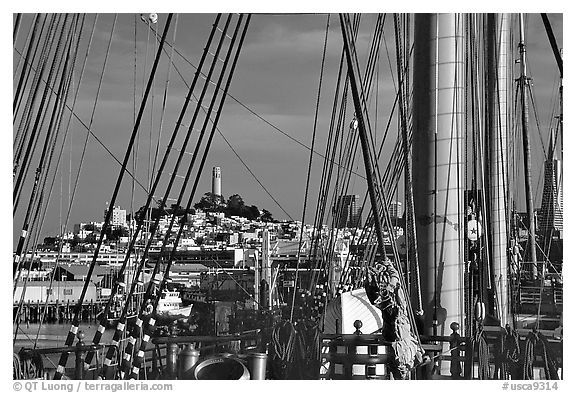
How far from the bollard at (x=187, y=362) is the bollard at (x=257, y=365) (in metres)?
0.31

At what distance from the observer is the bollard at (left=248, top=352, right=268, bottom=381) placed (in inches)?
180

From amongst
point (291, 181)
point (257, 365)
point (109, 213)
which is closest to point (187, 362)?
point (257, 365)

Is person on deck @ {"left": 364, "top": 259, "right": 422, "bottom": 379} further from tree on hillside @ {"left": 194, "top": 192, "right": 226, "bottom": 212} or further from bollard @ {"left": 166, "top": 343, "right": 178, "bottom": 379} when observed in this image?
tree on hillside @ {"left": 194, "top": 192, "right": 226, "bottom": 212}

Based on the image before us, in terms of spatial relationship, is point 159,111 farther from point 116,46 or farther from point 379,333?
point 379,333

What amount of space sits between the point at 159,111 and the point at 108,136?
39 centimetres

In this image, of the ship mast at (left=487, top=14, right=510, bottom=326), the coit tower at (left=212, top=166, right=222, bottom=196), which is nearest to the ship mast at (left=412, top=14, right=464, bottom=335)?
the ship mast at (left=487, top=14, right=510, bottom=326)

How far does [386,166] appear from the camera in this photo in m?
6.11

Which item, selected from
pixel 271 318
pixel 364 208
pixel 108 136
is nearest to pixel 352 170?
pixel 364 208

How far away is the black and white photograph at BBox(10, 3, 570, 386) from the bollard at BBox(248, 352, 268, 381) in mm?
17

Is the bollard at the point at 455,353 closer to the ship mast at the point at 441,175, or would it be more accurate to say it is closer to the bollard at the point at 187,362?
the ship mast at the point at 441,175

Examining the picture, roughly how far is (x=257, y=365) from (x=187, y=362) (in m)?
0.40

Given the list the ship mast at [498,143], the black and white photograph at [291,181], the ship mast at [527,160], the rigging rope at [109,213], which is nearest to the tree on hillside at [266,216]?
the black and white photograph at [291,181]

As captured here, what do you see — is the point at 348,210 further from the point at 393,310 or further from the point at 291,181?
the point at 393,310

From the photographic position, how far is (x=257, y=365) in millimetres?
4633
